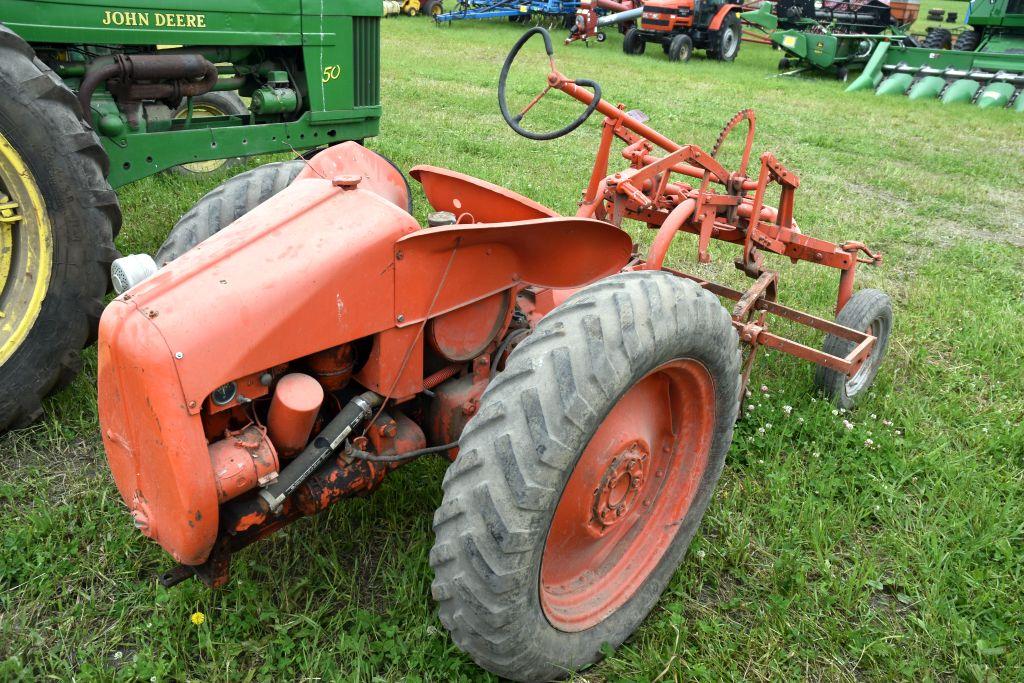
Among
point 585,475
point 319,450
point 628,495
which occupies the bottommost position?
point 628,495

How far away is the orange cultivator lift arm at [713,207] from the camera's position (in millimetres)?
3062

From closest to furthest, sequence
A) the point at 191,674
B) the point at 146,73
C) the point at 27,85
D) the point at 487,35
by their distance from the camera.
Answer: the point at 191,674
the point at 27,85
the point at 146,73
the point at 487,35

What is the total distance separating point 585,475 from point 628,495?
0.23m

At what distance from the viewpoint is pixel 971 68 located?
41.6 ft

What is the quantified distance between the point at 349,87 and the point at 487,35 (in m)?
13.6

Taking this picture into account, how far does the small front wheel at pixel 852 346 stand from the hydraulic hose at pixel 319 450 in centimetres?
239

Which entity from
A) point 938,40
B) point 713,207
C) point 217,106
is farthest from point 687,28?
point 713,207

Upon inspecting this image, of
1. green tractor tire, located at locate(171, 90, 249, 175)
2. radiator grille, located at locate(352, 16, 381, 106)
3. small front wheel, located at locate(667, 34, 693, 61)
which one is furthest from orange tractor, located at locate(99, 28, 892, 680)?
small front wheel, located at locate(667, 34, 693, 61)

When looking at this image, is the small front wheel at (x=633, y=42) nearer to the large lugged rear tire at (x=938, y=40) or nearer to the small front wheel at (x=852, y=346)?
the large lugged rear tire at (x=938, y=40)

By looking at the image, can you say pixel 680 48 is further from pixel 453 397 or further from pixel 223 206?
pixel 453 397

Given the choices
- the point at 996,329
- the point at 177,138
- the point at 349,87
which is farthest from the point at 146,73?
the point at 996,329

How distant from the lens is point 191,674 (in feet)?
7.07

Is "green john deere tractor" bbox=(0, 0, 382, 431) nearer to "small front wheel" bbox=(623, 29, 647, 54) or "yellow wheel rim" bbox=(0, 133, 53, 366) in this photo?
"yellow wheel rim" bbox=(0, 133, 53, 366)

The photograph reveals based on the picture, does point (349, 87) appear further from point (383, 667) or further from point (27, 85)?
point (383, 667)
